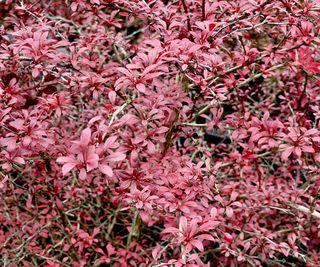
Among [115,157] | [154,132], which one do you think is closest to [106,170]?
[115,157]

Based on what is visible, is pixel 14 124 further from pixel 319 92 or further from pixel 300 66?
pixel 319 92

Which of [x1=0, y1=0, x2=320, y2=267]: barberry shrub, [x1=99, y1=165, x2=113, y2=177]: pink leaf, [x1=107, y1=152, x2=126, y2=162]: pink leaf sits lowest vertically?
[x1=0, y1=0, x2=320, y2=267]: barberry shrub

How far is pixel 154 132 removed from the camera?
1.79 metres

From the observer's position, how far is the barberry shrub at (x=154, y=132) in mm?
1699

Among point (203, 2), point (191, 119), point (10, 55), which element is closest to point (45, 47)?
point (10, 55)

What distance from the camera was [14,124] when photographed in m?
1.67

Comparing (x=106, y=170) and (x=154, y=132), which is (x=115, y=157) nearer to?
(x=106, y=170)

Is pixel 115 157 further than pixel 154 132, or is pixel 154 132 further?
pixel 154 132

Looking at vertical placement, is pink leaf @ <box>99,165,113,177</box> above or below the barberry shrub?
above

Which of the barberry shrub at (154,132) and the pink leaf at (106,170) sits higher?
the pink leaf at (106,170)

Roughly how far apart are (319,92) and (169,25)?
1.24 meters

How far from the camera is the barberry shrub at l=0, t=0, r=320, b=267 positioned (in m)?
1.70

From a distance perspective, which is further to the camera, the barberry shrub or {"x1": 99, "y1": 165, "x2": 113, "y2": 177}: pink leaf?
the barberry shrub

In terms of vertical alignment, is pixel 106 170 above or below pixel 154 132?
above
